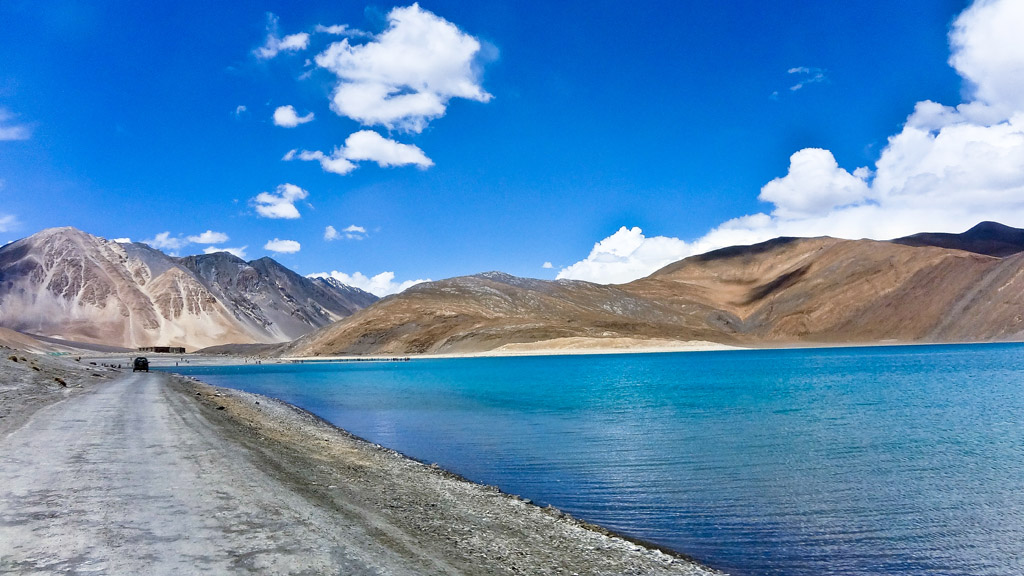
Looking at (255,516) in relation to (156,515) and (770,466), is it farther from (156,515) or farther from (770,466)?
(770,466)

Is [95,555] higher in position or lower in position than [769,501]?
higher

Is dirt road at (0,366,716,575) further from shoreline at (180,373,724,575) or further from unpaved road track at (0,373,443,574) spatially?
shoreline at (180,373,724,575)

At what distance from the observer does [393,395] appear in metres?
46.8

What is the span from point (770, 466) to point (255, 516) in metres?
13.5

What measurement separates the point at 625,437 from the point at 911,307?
173 m

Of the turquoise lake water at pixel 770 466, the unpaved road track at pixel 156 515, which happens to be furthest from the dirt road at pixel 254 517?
the turquoise lake water at pixel 770 466

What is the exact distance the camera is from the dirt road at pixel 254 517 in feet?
26.7

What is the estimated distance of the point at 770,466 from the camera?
1772cm

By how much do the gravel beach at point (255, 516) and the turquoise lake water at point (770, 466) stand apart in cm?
208

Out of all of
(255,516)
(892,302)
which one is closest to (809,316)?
(892,302)

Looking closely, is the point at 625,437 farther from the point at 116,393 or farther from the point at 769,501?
the point at 116,393

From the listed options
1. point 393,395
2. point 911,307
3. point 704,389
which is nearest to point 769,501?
point 704,389

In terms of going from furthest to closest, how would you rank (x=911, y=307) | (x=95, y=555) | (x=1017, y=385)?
(x=911, y=307), (x=1017, y=385), (x=95, y=555)

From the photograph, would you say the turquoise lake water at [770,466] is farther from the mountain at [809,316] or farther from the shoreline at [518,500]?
the mountain at [809,316]
